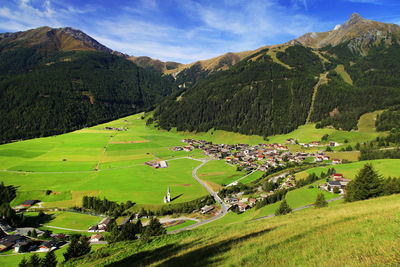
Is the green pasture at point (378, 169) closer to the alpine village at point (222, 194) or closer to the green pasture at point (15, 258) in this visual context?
the alpine village at point (222, 194)

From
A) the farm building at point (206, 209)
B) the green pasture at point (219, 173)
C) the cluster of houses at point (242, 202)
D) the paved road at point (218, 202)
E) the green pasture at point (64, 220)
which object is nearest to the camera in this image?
Result: the paved road at point (218, 202)

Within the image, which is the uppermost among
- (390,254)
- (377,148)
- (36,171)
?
(390,254)

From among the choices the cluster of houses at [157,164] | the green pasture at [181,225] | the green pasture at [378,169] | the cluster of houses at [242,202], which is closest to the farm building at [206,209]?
the green pasture at [181,225]

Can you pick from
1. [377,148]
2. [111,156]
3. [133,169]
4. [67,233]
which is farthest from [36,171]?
[377,148]

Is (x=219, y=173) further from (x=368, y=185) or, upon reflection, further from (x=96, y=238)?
(x=368, y=185)

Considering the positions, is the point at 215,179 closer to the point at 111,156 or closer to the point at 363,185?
the point at 363,185

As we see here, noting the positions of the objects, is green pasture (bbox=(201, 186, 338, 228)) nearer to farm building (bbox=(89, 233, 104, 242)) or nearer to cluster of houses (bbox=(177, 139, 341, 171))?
farm building (bbox=(89, 233, 104, 242))
